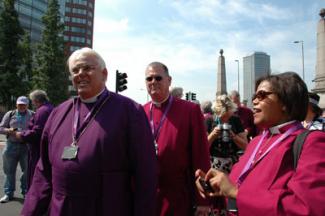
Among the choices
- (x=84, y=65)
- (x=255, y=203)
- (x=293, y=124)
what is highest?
(x=84, y=65)

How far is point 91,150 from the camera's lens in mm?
2752

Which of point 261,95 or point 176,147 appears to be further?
point 176,147

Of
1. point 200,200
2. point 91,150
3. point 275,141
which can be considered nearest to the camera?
point 275,141

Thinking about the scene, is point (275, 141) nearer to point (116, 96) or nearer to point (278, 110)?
point (278, 110)

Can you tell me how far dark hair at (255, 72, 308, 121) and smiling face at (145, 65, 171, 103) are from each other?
1837mm

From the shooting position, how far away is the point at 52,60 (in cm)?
4875

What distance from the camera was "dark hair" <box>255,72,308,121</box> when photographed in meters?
2.32

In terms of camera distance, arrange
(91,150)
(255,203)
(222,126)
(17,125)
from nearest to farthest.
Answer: (255,203) → (91,150) → (222,126) → (17,125)

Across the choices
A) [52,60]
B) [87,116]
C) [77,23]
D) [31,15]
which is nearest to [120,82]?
[87,116]

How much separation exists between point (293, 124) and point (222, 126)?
2.85 m

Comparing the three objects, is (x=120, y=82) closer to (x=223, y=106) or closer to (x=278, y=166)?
(x=223, y=106)

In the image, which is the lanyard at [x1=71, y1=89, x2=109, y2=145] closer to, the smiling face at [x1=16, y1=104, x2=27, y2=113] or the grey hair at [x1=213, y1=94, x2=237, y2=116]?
the grey hair at [x1=213, y1=94, x2=237, y2=116]

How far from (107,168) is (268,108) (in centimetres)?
122

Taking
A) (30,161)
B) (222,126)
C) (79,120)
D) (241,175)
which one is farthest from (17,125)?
→ (241,175)
